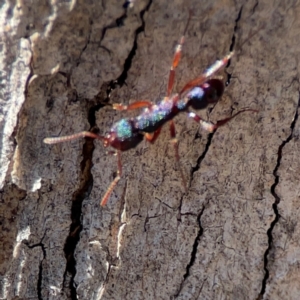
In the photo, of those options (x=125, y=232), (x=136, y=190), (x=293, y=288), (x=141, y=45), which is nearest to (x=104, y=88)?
(x=141, y=45)

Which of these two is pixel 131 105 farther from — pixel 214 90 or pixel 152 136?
pixel 214 90

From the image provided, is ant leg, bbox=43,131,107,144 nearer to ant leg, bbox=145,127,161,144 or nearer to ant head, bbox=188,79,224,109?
ant leg, bbox=145,127,161,144

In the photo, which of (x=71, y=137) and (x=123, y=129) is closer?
(x=71, y=137)

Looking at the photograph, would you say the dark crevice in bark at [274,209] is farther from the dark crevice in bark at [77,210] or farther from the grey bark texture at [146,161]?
the dark crevice in bark at [77,210]

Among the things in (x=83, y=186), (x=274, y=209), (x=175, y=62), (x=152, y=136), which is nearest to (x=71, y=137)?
(x=83, y=186)

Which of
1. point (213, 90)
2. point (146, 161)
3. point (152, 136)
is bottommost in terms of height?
point (146, 161)

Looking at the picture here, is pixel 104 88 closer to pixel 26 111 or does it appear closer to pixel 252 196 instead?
pixel 26 111

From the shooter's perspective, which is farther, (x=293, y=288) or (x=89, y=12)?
(x=293, y=288)

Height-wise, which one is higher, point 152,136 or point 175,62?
point 175,62
